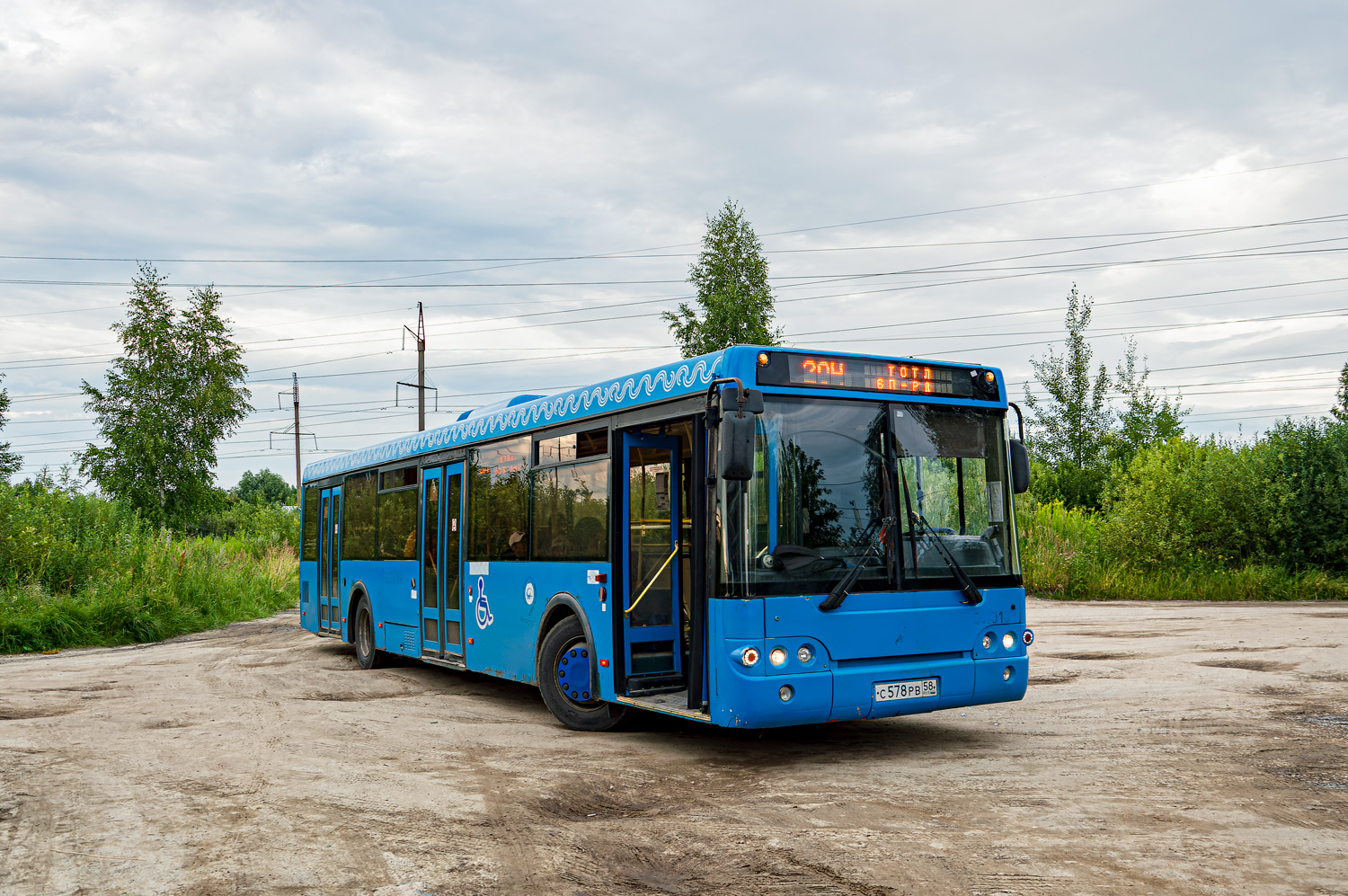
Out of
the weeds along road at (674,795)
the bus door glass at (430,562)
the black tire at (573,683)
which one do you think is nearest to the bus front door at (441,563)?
the bus door glass at (430,562)

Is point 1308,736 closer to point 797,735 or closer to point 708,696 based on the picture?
point 797,735

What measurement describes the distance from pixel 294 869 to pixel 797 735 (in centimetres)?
485

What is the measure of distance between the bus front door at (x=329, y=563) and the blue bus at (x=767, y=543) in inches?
250

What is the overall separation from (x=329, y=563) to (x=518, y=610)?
7.29 meters

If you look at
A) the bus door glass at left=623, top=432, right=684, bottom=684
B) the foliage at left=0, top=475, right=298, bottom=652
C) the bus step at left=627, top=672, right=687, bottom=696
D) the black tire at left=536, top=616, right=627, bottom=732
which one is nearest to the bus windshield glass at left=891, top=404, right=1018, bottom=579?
the bus door glass at left=623, top=432, right=684, bottom=684

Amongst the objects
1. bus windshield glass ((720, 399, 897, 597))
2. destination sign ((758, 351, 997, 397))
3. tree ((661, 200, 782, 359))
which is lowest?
bus windshield glass ((720, 399, 897, 597))

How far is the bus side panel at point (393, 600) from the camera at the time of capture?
13.0 m

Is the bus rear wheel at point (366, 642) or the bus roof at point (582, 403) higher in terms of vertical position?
the bus roof at point (582, 403)

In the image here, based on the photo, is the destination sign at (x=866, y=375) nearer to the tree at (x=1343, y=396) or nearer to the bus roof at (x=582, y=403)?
the bus roof at (x=582, y=403)

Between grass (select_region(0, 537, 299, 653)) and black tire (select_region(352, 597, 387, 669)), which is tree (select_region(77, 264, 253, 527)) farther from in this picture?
black tire (select_region(352, 597, 387, 669))

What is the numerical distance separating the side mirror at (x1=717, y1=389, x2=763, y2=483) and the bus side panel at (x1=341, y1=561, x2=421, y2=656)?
674cm

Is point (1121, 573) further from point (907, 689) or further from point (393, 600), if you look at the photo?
point (907, 689)

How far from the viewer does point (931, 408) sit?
827cm

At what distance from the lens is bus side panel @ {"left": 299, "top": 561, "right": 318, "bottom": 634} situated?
56.7ft
